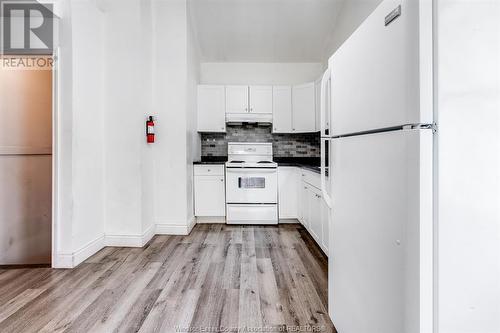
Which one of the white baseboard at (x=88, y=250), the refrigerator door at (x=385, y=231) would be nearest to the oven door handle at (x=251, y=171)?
the white baseboard at (x=88, y=250)

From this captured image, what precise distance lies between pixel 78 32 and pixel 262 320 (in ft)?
9.32

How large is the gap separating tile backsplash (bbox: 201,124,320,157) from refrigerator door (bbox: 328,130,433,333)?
10.3 feet

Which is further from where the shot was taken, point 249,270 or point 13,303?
point 249,270

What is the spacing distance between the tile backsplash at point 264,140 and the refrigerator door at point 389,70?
10.5 ft

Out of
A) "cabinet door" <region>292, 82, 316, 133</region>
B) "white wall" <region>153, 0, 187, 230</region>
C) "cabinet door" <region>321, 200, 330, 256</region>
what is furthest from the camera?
"cabinet door" <region>292, 82, 316, 133</region>

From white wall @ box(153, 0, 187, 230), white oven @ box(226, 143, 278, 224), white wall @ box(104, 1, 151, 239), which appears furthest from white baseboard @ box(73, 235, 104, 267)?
white oven @ box(226, 143, 278, 224)

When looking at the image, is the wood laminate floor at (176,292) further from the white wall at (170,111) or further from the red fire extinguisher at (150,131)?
the red fire extinguisher at (150,131)

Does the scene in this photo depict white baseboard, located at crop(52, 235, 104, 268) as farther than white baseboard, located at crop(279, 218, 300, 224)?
No

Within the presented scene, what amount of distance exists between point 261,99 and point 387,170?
3.39 meters

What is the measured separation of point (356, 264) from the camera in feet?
3.51

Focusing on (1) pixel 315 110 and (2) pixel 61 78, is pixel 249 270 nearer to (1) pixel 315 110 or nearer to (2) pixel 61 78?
(2) pixel 61 78

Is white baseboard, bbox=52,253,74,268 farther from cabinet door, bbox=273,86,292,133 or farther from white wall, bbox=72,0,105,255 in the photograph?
cabinet door, bbox=273,86,292,133
